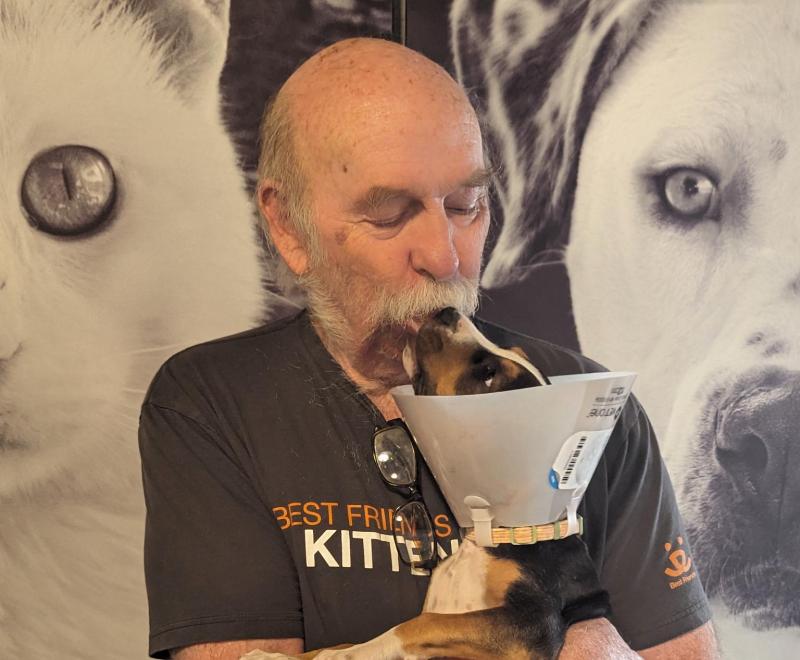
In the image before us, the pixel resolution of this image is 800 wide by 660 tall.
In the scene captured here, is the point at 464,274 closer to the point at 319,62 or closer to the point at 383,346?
the point at 383,346

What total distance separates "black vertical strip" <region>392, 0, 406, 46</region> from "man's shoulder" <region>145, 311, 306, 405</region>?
82 cm

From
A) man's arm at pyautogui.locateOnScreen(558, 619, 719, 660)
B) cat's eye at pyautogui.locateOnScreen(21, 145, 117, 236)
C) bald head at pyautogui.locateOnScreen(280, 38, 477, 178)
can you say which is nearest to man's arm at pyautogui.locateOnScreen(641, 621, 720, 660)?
man's arm at pyautogui.locateOnScreen(558, 619, 719, 660)

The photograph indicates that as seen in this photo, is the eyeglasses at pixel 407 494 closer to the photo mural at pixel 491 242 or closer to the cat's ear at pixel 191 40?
the photo mural at pixel 491 242

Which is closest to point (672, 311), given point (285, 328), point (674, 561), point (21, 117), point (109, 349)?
point (674, 561)

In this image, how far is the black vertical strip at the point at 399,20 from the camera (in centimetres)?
195

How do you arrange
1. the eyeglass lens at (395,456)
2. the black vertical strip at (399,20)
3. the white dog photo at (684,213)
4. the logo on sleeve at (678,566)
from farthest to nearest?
the white dog photo at (684,213), the black vertical strip at (399,20), the logo on sleeve at (678,566), the eyeglass lens at (395,456)

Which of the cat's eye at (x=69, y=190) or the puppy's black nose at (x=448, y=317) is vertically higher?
the puppy's black nose at (x=448, y=317)

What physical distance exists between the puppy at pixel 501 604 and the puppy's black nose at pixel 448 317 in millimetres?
61

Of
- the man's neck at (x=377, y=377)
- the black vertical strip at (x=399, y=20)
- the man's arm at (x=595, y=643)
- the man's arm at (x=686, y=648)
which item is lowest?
the man's arm at (x=686, y=648)

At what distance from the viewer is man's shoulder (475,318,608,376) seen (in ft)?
4.81

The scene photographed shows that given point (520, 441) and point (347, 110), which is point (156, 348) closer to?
point (347, 110)

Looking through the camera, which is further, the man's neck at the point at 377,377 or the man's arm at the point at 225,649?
the man's neck at the point at 377,377

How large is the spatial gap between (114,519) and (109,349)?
0.34m

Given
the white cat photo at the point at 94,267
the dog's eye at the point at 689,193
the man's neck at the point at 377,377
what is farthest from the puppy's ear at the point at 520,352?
the dog's eye at the point at 689,193
